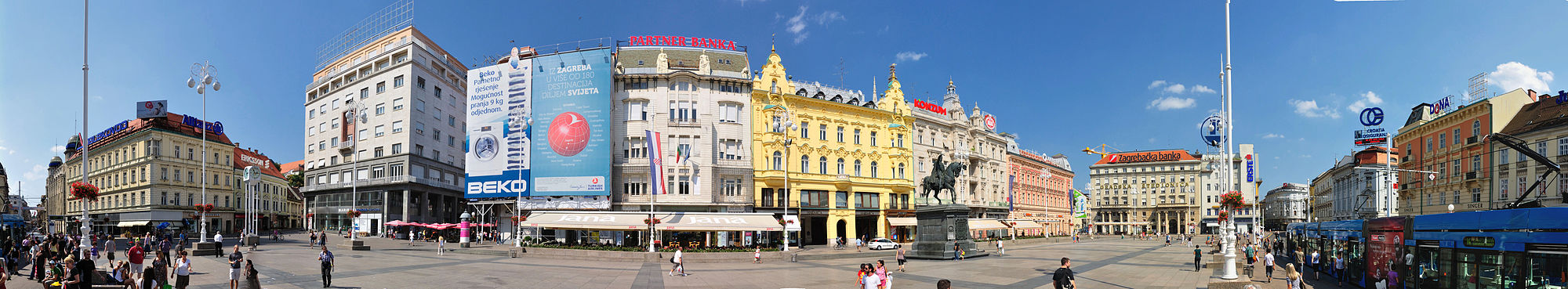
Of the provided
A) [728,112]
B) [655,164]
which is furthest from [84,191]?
[728,112]

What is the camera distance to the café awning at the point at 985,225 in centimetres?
6091

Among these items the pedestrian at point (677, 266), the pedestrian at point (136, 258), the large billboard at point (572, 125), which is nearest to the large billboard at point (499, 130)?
the large billboard at point (572, 125)

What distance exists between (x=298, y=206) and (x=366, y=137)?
52.6 m

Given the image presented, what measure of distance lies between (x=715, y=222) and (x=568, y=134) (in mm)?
13289

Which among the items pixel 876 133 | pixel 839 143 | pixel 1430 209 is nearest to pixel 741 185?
pixel 839 143

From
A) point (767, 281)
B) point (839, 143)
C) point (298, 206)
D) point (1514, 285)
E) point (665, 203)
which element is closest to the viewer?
point (1514, 285)

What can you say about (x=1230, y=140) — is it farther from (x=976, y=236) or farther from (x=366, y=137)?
(x=366, y=137)

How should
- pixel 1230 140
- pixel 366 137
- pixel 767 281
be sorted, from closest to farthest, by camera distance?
pixel 1230 140
pixel 767 281
pixel 366 137

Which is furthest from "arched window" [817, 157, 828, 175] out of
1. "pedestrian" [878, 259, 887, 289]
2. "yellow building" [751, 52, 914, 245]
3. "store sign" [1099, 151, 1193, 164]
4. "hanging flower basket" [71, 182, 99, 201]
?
"store sign" [1099, 151, 1193, 164]

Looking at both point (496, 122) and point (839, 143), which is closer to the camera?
point (496, 122)

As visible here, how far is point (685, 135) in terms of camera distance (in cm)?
5222

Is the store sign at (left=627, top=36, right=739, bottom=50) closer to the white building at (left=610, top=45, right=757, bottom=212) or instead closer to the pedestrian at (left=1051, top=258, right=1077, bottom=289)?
the white building at (left=610, top=45, right=757, bottom=212)

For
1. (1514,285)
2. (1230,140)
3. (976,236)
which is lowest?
(976,236)

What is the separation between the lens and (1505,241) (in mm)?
14602
